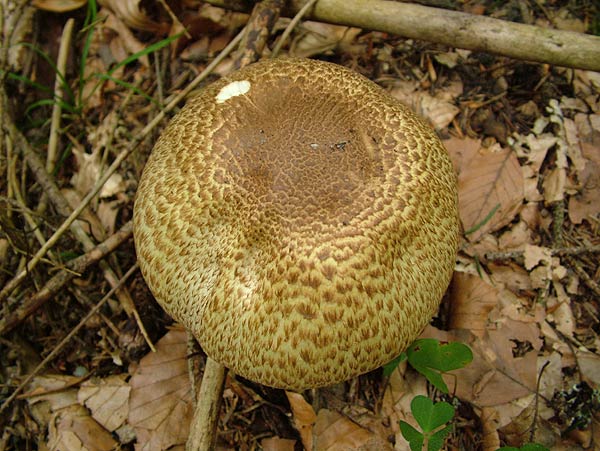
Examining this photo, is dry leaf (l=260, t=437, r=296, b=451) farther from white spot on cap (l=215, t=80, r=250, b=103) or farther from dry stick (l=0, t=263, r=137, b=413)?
white spot on cap (l=215, t=80, r=250, b=103)

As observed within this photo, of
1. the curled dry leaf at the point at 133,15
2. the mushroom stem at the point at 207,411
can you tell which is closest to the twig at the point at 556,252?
the mushroom stem at the point at 207,411

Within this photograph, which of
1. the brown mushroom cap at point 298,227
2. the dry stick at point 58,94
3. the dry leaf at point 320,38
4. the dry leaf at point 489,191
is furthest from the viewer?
the dry leaf at point 320,38

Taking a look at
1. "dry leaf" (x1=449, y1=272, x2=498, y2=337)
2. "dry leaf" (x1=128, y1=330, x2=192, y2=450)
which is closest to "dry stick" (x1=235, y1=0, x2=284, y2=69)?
"dry leaf" (x1=128, y1=330, x2=192, y2=450)

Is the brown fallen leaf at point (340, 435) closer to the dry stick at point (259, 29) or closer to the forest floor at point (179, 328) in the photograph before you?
the forest floor at point (179, 328)

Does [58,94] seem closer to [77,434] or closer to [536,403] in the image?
[77,434]

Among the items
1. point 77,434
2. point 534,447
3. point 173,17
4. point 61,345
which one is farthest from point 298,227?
point 173,17

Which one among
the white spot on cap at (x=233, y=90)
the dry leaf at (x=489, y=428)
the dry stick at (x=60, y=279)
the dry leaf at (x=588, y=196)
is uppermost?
the white spot on cap at (x=233, y=90)

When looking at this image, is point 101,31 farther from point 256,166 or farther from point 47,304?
point 256,166
